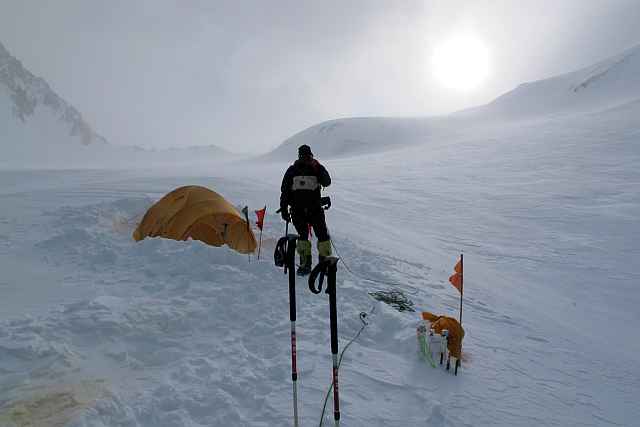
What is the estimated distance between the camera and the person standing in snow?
21.0 feet

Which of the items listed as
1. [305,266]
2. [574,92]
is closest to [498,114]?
[574,92]

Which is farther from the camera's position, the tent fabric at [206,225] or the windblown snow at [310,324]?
the tent fabric at [206,225]

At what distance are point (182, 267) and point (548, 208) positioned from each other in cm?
1427

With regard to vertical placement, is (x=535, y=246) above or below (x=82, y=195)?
below

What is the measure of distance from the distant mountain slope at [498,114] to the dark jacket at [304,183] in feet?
161

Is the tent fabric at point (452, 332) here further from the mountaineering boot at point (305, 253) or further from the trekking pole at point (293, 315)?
the mountaineering boot at point (305, 253)

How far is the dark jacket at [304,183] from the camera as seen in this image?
20.9ft

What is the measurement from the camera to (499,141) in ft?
109

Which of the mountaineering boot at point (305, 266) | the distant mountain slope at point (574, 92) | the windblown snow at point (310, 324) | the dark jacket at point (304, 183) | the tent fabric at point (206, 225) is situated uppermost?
the distant mountain slope at point (574, 92)

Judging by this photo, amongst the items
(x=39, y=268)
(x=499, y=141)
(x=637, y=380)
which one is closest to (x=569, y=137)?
(x=499, y=141)

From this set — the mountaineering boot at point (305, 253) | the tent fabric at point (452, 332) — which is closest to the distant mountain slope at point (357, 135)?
the mountaineering boot at point (305, 253)

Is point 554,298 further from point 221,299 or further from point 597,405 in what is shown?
point 221,299

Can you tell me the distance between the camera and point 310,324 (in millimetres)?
5191

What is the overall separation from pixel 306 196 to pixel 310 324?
88.5 inches
